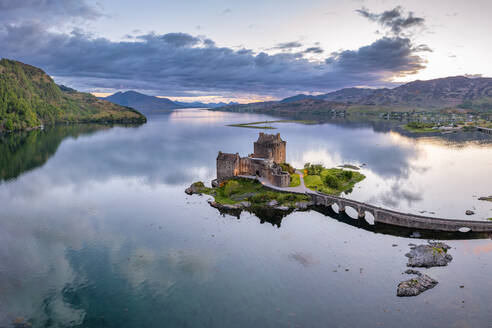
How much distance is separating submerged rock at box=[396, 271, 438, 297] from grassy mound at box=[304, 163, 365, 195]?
3643 cm

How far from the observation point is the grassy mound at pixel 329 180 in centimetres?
8090

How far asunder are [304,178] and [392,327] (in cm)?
5472

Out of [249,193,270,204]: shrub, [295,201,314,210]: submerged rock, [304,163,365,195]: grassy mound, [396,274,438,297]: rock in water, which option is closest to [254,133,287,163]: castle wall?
[304,163,365,195]: grassy mound

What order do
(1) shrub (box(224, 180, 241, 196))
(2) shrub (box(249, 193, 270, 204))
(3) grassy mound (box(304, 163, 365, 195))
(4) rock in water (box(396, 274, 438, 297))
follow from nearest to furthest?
1. (4) rock in water (box(396, 274, 438, 297))
2. (2) shrub (box(249, 193, 270, 204))
3. (1) shrub (box(224, 180, 241, 196))
4. (3) grassy mound (box(304, 163, 365, 195))

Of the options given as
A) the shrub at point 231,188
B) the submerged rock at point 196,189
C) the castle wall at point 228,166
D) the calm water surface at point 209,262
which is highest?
the castle wall at point 228,166

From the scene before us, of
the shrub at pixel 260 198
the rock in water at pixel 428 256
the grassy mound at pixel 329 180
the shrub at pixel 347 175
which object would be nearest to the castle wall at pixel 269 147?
the grassy mound at pixel 329 180

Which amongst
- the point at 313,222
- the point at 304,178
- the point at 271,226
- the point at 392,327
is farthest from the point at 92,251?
the point at 304,178

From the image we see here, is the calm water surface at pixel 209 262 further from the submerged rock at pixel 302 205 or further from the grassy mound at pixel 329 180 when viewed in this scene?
the grassy mound at pixel 329 180

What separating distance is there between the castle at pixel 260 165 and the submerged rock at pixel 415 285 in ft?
128

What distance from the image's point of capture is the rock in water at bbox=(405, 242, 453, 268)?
150 feet

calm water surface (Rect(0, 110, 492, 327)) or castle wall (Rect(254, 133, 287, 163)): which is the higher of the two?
castle wall (Rect(254, 133, 287, 163))

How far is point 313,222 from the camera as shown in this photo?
6328 centimetres

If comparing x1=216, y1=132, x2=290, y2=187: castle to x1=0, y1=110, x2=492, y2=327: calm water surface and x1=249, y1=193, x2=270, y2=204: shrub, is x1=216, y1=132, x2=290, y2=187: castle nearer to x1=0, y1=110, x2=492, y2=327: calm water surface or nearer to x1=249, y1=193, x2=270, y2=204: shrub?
x1=249, y1=193, x2=270, y2=204: shrub

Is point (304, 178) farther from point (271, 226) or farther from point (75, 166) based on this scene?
point (75, 166)
